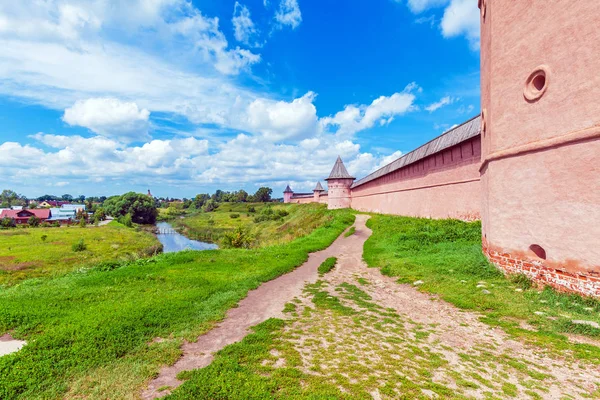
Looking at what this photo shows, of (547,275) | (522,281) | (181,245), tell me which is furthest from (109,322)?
(181,245)

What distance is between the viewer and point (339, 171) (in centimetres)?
3472

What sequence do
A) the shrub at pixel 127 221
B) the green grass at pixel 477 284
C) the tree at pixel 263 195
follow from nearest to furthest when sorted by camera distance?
the green grass at pixel 477 284
the shrub at pixel 127 221
the tree at pixel 263 195

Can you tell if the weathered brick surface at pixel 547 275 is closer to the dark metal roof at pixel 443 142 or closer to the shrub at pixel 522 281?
the shrub at pixel 522 281

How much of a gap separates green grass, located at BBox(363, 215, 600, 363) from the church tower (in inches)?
888

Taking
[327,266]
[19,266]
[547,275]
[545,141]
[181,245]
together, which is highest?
[545,141]

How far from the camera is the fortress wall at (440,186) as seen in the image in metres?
11.5

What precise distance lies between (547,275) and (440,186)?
350 inches

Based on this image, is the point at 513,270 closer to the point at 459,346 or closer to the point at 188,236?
the point at 459,346

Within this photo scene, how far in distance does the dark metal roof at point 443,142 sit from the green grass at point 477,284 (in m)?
3.66

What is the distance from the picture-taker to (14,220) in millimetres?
48281

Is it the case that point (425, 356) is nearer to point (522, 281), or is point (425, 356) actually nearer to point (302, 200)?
point (522, 281)

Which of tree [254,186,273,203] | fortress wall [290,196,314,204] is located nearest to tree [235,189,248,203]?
tree [254,186,273,203]

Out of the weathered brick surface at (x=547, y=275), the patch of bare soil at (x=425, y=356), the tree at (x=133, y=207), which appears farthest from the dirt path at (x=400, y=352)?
the tree at (x=133, y=207)

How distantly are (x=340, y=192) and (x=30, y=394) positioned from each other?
32.3 meters
